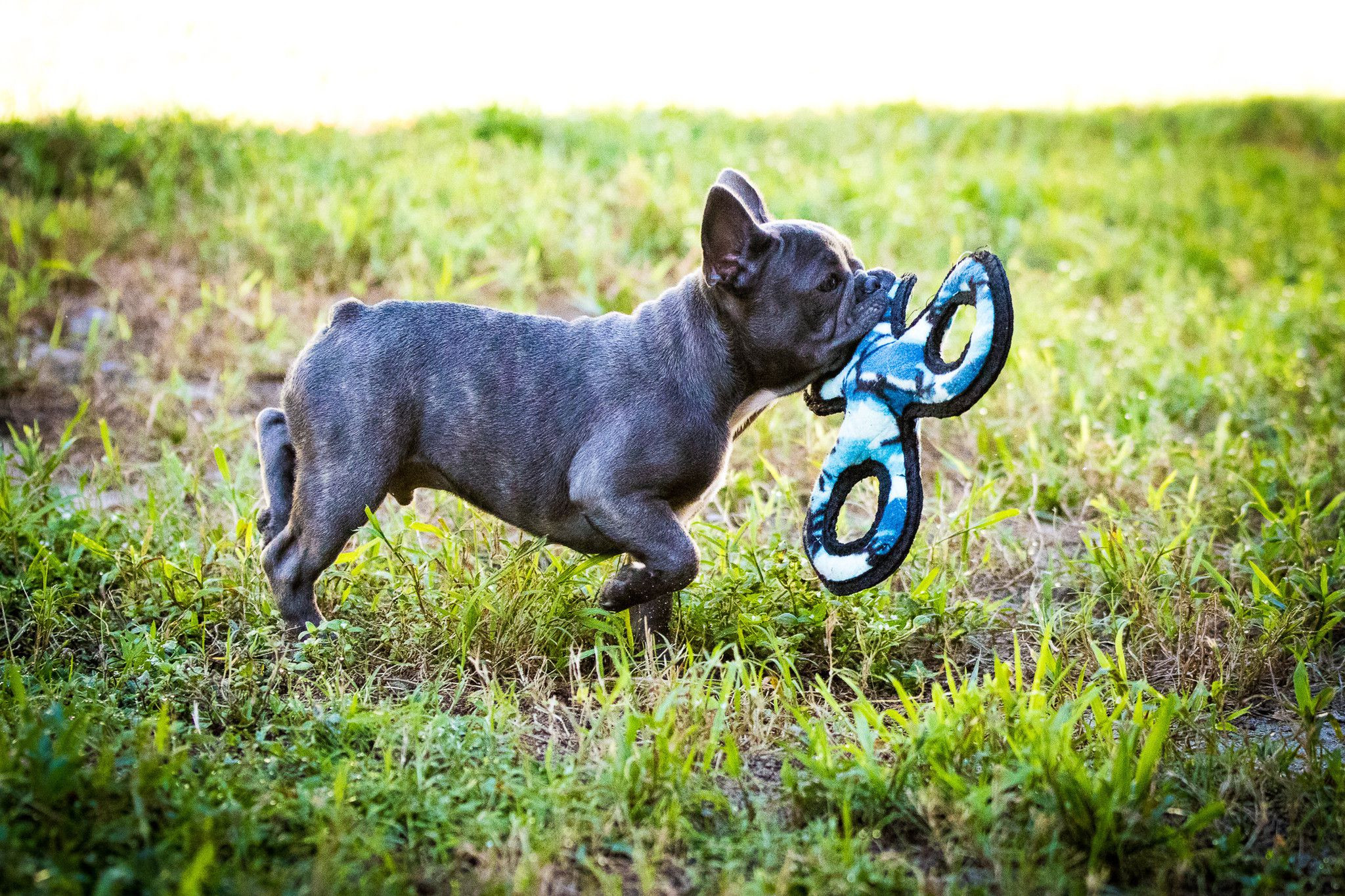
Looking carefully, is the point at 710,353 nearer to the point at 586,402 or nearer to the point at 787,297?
the point at 787,297

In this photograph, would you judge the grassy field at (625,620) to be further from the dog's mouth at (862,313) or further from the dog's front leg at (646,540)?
the dog's mouth at (862,313)

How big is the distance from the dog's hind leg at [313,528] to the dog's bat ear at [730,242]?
1.15m

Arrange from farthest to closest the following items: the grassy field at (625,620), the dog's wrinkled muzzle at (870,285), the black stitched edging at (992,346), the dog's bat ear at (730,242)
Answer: the dog's wrinkled muzzle at (870,285), the dog's bat ear at (730,242), the black stitched edging at (992,346), the grassy field at (625,620)

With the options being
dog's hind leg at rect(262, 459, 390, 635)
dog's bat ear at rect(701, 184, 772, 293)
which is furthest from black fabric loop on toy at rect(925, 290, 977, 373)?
dog's hind leg at rect(262, 459, 390, 635)

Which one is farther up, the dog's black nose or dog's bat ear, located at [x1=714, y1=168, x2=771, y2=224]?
dog's bat ear, located at [x1=714, y1=168, x2=771, y2=224]

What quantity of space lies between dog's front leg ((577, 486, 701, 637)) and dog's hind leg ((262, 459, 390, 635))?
0.65m

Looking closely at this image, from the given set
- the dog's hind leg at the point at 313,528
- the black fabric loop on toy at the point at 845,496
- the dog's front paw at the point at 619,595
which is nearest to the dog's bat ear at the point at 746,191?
the black fabric loop on toy at the point at 845,496

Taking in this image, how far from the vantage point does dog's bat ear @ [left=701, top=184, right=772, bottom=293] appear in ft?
10.7

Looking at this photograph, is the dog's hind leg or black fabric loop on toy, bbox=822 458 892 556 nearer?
black fabric loop on toy, bbox=822 458 892 556

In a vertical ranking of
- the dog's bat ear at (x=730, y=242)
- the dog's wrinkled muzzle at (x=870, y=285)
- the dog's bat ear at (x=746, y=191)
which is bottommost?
the dog's wrinkled muzzle at (x=870, y=285)

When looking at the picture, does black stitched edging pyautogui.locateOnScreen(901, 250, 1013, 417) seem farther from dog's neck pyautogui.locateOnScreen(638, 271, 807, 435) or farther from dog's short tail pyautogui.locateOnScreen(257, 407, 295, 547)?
dog's short tail pyautogui.locateOnScreen(257, 407, 295, 547)

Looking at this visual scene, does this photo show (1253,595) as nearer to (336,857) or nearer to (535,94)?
(336,857)

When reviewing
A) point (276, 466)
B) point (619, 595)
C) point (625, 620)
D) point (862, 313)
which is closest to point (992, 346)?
point (862, 313)

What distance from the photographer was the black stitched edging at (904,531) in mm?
3268
